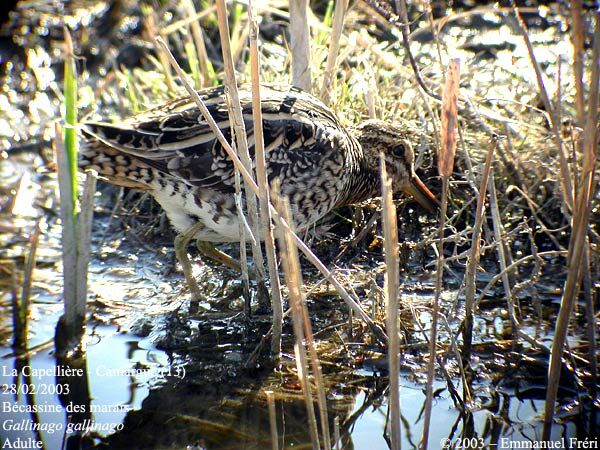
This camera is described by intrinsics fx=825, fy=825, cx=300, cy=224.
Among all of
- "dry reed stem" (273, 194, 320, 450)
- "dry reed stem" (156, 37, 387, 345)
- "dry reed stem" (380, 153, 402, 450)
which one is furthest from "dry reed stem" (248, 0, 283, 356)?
"dry reed stem" (380, 153, 402, 450)

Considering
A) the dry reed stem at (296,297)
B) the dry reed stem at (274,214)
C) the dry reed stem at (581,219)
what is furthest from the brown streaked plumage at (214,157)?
the dry reed stem at (581,219)

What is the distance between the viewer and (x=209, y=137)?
4.29 m

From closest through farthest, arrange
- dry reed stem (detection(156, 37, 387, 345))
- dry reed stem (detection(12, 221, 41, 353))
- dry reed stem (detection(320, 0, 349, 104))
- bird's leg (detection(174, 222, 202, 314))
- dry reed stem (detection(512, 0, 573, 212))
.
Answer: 1. dry reed stem (detection(512, 0, 573, 212))
2. dry reed stem (detection(156, 37, 387, 345))
3. dry reed stem (detection(12, 221, 41, 353))
4. bird's leg (detection(174, 222, 202, 314))
5. dry reed stem (detection(320, 0, 349, 104))

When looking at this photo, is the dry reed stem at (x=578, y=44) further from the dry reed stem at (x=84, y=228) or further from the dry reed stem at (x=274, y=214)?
the dry reed stem at (x=84, y=228)

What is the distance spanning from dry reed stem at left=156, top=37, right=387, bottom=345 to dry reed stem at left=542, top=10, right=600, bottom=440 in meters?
0.76

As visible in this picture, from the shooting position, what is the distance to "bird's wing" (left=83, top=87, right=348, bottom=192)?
4.24 metres

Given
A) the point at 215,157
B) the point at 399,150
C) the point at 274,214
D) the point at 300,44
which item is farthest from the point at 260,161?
the point at 300,44

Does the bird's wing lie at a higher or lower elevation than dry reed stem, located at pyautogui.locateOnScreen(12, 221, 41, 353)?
higher

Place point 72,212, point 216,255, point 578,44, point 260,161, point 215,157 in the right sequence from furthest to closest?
1. point 216,255
2. point 215,157
3. point 72,212
4. point 260,161
5. point 578,44

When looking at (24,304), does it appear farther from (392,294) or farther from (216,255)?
(392,294)

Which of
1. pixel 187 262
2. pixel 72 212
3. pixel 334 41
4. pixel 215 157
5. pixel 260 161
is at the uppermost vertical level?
pixel 334 41

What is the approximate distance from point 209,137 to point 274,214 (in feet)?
4.40

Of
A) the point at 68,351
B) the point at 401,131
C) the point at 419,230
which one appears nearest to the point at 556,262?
the point at 419,230

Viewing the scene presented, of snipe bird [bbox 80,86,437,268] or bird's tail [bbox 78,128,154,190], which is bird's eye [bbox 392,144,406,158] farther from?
bird's tail [bbox 78,128,154,190]
